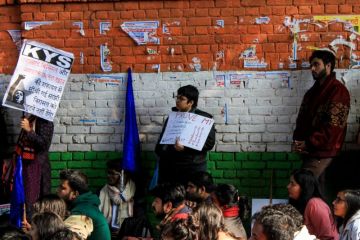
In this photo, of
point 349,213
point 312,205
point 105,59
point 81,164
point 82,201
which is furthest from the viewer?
point 81,164

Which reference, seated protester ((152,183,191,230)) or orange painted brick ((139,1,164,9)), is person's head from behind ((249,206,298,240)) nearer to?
seated protester ((152,183,191,230))

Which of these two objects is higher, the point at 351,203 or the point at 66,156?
the point at 66,156

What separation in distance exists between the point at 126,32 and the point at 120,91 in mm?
716

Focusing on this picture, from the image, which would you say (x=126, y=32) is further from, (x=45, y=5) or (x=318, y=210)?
(x=318, y=210)

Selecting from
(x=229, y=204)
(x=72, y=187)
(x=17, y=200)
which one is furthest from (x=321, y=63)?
(x=17, y=200)

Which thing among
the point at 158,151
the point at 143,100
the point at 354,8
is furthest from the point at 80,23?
the point at 354,8

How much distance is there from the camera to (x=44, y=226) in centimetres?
675

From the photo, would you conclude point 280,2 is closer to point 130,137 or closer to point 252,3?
point 252,3

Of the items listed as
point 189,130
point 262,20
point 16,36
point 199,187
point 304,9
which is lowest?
point 199,187

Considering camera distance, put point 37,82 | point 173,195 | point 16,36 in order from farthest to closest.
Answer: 1. point 16,36
2. point 37,82
3. point 173,195

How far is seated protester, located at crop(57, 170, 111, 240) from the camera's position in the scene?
27.3 feet

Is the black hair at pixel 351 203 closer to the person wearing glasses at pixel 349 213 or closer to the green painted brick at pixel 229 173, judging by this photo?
the person wearing glasses at pixel 349 213

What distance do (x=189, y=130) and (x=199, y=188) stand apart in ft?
2.81

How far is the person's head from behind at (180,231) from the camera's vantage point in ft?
20.6
